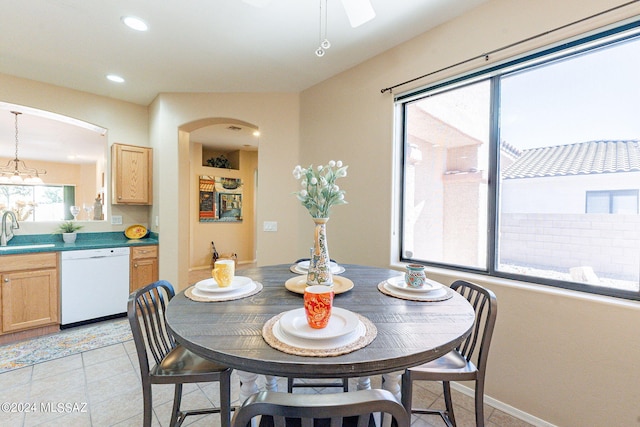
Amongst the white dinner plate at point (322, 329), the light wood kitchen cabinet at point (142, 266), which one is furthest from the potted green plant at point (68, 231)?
the white dinner plate at point (322, 329)

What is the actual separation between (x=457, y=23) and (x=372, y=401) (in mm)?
2471

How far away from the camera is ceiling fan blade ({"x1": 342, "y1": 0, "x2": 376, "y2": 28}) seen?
4.76 feet

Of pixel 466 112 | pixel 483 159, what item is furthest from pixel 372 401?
pixel 466 112

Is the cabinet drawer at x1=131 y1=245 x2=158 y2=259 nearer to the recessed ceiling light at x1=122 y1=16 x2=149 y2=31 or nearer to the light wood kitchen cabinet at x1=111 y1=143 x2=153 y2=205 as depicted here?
the light wood kitchen cabinet at x1=111 y1=143 x2=153 y2=205

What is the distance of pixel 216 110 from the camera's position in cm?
347

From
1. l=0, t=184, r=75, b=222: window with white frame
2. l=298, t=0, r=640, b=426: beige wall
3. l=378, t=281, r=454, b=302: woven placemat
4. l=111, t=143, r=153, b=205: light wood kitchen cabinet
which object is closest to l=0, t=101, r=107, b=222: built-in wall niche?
l=0, t=184, r=75, b=222: window with white frame

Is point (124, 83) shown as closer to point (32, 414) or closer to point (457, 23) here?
point (32, 414)

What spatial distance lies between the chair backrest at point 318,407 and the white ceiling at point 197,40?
2.06 meters

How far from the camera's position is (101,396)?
1.97m

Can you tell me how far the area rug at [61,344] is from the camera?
2434 mm

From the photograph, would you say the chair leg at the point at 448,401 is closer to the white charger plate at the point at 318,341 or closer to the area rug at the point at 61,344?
the white charger plate at the point at 318,341

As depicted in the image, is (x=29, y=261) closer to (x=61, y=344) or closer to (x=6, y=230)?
(x=6, y=230)

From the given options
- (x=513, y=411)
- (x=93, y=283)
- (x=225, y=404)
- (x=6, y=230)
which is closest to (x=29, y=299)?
(x=93, y=283)

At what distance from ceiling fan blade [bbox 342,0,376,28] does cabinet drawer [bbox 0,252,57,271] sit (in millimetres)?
3554
